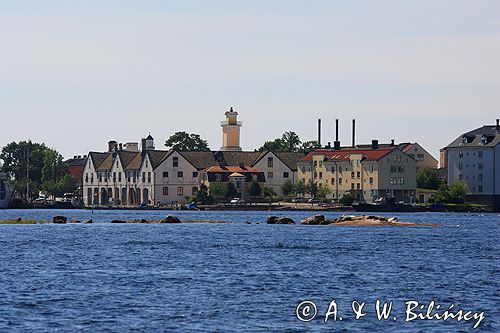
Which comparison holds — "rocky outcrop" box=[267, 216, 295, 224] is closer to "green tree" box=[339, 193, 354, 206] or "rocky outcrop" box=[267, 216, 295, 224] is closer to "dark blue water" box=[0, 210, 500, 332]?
"dark blue water" box=[0, 210, 500, 332]

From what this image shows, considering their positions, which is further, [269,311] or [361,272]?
[361,272]

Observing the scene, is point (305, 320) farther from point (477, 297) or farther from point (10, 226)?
point (10, 226)

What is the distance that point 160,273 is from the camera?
59594mm

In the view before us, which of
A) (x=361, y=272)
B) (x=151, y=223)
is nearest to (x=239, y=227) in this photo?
(x=151, y=223)

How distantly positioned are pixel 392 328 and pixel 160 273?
2172cm

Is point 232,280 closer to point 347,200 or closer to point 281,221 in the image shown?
point 281,221

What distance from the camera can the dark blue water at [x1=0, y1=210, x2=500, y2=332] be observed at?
41.5 meters
